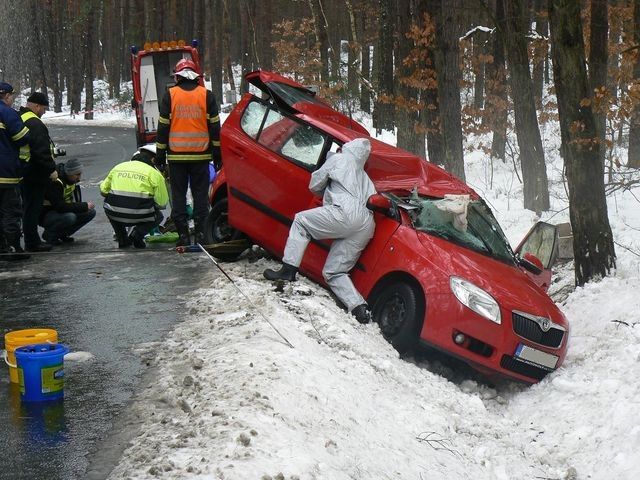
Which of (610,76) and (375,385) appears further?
(610,76)

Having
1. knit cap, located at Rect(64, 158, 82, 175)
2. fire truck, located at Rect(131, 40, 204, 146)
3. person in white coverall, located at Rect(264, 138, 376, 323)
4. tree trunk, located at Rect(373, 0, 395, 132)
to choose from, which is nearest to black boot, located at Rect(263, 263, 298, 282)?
person in white coverall, located at Rect(264, 138, 376, 323)

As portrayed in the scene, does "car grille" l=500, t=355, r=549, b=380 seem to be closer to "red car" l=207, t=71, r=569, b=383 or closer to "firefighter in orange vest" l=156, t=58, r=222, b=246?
"red car" l=207, t=71, r=569, b=383

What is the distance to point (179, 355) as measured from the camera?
685 cm

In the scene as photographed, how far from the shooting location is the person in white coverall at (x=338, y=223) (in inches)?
335

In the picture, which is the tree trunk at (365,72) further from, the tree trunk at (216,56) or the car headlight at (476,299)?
the car headlight at (476,299)

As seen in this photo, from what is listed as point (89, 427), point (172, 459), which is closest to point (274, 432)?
point (172, 459)

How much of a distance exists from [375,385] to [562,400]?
6.31 feet

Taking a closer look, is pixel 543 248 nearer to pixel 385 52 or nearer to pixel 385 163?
pixel 385 163

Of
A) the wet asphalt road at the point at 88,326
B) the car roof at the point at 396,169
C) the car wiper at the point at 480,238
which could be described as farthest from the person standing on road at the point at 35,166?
the car wiper at the point at 480,238

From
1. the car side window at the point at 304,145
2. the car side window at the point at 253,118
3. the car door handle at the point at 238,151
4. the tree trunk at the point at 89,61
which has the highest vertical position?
the car side window at the point at 253,118

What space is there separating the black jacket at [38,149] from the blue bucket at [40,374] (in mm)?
5283

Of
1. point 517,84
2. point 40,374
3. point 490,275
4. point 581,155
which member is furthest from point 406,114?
point 40,374

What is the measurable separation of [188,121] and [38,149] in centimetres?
180

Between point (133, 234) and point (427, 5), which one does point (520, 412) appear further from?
point (427, 5)
